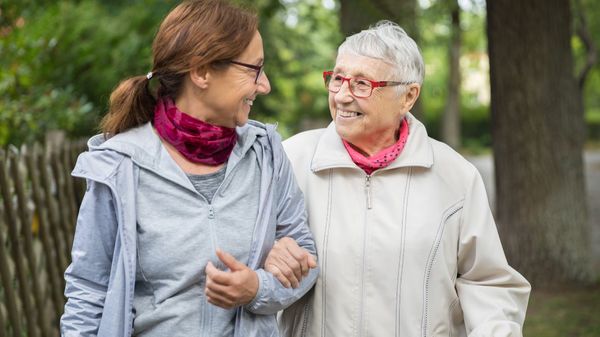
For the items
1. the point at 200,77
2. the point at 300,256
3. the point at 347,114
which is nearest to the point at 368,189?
the point at 347,114

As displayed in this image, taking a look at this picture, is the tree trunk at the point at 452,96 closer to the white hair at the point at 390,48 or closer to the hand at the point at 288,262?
the white hair at the point at 390,48

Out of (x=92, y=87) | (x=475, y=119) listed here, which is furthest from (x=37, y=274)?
(x=475, y=119)

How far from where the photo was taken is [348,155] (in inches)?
127

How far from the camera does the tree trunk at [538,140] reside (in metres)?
7.71

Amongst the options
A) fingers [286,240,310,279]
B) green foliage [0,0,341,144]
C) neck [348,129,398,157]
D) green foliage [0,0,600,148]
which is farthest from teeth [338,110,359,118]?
green foliage [0,0,341,144]

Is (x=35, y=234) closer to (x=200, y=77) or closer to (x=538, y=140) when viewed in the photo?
(x=200, y=77)

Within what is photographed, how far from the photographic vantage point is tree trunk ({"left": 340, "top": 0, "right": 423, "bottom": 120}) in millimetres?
6719

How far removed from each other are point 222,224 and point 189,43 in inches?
21.5

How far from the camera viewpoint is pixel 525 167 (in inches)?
312

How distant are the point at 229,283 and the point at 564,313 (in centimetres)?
555

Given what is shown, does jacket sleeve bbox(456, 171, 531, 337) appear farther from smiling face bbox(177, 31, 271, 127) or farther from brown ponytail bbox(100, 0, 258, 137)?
brown ponytail bbox(100, 0, 258, 137)

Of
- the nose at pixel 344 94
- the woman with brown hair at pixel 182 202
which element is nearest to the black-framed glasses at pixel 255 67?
the woman with brown hair at pixel 182 202

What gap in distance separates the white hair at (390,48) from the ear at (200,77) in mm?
701

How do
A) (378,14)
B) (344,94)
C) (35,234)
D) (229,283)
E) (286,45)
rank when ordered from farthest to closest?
(286,45) < (378,14) < (35,234) < (344,94) < (229,283)
